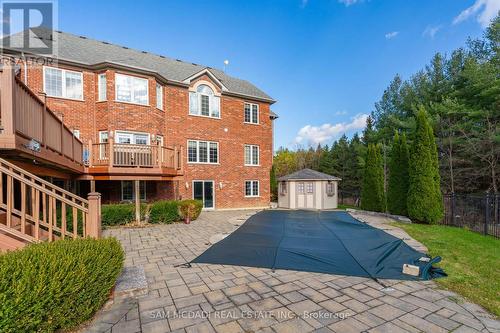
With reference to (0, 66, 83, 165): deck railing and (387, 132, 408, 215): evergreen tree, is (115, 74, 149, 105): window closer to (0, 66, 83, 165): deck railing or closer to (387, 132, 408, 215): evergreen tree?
(0, 66, 83, 165): deck railing

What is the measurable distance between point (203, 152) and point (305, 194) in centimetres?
806

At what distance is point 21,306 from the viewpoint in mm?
2150

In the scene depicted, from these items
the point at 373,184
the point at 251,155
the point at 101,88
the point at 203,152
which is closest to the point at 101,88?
the point at 101,88

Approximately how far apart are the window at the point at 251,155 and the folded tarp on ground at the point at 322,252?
A: 9077mm

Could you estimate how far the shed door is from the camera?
694 inches

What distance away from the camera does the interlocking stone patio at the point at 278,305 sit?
114 inches

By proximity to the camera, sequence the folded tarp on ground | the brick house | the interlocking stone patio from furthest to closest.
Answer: the brick house
the folded tarp on ground
the interlocking stone patio

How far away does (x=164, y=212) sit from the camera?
33.9 feet

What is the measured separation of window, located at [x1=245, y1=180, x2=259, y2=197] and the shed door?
313 centimetres

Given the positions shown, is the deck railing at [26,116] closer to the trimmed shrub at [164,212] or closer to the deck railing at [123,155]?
the deck railing at [123,155]

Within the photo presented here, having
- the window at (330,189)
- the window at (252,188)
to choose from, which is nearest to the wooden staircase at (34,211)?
the window at (252,188)

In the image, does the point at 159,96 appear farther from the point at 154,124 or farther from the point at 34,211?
the point at 34,211

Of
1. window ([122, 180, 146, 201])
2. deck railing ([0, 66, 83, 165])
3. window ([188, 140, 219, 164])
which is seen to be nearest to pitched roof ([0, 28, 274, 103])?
window ([188, 140, 219, 164])

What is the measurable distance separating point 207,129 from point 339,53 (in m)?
9.75
